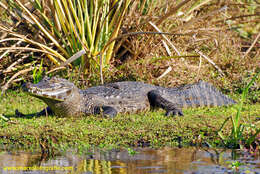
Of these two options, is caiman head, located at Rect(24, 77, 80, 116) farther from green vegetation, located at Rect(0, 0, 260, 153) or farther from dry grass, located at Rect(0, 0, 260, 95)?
dry grass, located at Rect(0, 0, 260, 95)

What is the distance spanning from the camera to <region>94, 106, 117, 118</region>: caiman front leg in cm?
579

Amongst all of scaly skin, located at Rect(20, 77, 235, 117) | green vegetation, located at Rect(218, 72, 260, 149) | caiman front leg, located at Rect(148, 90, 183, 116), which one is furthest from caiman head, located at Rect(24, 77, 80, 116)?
green vegetation, located at Rect(218, 72, 260, 149)

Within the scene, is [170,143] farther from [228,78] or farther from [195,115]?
[228,78]

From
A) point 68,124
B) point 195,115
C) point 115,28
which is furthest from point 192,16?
point 68,124

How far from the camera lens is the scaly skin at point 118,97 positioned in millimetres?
5750

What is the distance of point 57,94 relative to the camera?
225 inches

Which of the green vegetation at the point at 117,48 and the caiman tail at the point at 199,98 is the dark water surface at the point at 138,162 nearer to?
the green vegetation at the point at 117,48

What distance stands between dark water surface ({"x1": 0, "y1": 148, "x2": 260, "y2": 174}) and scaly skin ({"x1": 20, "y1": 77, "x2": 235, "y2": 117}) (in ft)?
5.11

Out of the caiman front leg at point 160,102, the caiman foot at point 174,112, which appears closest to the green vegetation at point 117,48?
the caiman foot at point 174,112

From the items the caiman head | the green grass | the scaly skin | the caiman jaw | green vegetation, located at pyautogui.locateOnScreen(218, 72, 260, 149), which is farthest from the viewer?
the scaly skin

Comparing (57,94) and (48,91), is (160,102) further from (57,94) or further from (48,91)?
(48,91)

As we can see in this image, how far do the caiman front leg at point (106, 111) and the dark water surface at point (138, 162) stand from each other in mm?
1507

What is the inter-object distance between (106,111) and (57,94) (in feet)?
2.23

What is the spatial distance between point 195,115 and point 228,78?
2.38 m
